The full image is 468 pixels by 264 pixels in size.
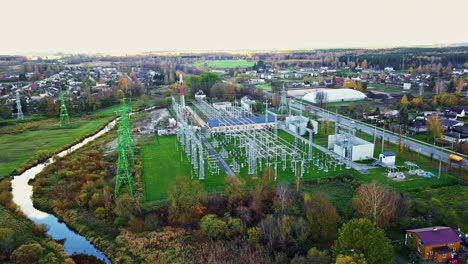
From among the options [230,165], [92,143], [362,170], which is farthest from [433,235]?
[92,143]

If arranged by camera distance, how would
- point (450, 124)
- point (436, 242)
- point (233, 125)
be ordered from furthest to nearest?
point (233, 125)
point (450, 124)
point (436, 242)

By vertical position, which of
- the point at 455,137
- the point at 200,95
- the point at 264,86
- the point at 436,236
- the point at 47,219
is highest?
the point at 264,86

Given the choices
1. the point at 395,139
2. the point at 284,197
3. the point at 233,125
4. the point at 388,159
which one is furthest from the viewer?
the point at 233,125

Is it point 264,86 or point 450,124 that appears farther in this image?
point 264,86

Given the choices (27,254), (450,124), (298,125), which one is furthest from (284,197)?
(450,124)

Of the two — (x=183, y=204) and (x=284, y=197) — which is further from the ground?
(x=284, y=197)

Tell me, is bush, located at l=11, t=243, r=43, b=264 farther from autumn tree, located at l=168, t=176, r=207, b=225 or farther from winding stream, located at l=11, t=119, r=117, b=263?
autumn tree, located at l=168, t=176, r=207, b=225

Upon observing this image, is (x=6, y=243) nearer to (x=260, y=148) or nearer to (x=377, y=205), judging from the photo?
→ (x=260, y=148)
